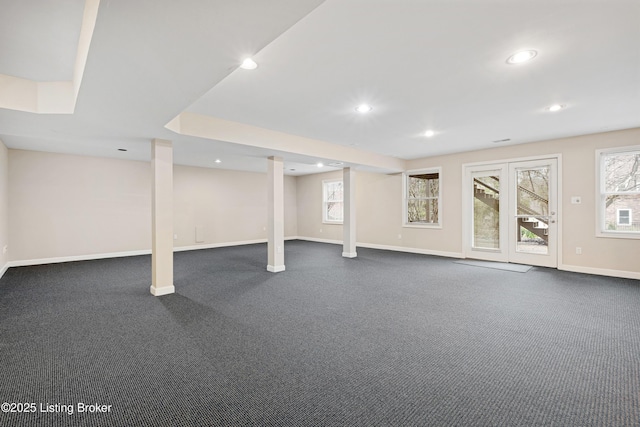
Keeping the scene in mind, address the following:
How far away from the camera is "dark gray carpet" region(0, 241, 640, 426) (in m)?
1.70

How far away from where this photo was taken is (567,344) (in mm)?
2500

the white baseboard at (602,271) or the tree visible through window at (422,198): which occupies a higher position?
the tree visible through window at (422,198)

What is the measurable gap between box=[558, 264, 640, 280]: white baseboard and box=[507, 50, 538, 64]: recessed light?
4.44 metres

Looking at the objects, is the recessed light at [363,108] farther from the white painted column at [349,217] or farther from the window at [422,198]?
the window at [422,198]

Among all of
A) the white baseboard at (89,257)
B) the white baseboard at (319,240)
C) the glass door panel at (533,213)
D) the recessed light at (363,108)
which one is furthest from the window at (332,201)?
the recessed light at (363,108)

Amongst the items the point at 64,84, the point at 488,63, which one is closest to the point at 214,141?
the point at 64,84

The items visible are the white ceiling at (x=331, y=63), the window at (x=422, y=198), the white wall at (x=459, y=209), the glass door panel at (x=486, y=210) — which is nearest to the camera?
the white ceiling at (x=331, y=63)

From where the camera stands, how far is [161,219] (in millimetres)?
4023

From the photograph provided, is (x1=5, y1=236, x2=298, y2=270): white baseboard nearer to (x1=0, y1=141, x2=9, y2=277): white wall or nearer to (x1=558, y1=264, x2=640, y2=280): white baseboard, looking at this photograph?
(x1=0, y1=141, x2=9, y2=277): white wall

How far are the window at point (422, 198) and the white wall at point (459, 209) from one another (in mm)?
165

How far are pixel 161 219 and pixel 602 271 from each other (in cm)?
700

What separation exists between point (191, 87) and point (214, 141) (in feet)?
6.25

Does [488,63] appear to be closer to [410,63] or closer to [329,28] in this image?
[410,63]

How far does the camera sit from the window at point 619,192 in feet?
15.4
